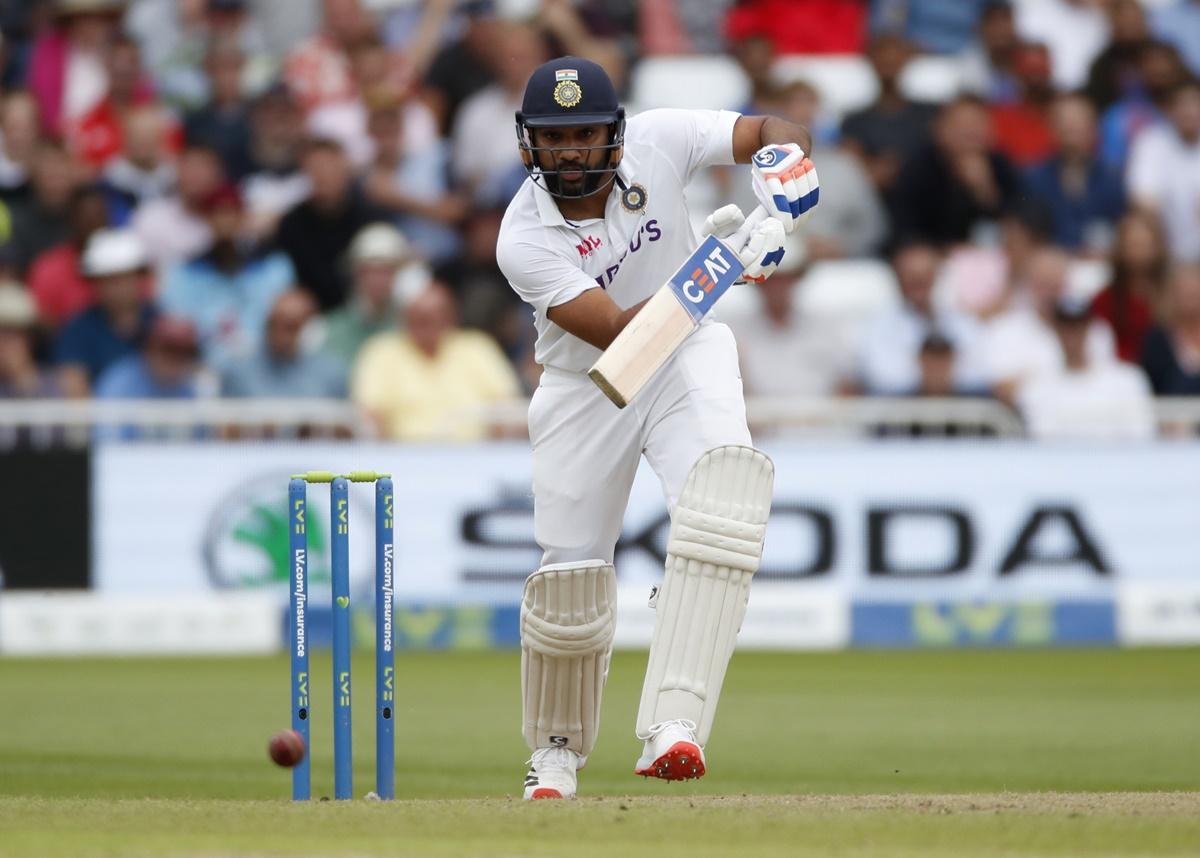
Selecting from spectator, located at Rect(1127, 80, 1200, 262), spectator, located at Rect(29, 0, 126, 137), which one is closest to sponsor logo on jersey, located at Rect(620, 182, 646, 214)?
spectator, located at Rect(1127, 80, 1200, 262)

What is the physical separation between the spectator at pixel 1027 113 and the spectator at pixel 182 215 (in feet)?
14.1

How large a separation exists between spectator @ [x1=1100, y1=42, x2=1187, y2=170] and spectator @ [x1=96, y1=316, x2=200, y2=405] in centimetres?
510

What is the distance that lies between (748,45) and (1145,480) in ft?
10.6

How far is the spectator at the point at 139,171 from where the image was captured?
11148 mm

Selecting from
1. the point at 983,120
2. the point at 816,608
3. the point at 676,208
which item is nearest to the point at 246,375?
the point at 816,608

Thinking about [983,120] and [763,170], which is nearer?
[763,170]

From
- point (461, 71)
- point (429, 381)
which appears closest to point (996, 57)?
point (461, 71)

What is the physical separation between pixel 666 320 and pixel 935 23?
8229 mm

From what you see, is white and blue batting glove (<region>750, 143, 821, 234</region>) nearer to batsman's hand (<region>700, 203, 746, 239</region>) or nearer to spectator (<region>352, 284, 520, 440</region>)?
batsman's hand (<region>700, 203, 746, 239</region>)

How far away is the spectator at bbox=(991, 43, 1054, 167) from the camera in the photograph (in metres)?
11.8

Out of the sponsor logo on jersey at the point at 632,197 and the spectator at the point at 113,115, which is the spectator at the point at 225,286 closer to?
the spectator at the point at 113,115

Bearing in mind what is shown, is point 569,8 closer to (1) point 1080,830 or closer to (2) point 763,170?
(2) point 763,170

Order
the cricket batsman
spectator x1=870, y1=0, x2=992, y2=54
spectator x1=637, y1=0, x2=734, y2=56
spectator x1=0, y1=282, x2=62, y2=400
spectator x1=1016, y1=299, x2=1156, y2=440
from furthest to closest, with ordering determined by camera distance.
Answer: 1. spectator x1=870, y1=0, x2=992, y2=54
2. spectator x1=637, y1=0, x2=734, y2=56
3. spectator x1=1016, y1=299, x2=1156, y2=440
4. spectator x1=0, y1=282, x2=62, y2=400
5. the cricket batsman

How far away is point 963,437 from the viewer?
10016mm
